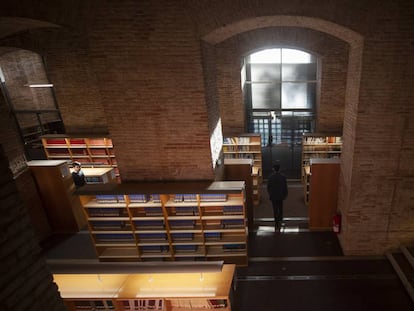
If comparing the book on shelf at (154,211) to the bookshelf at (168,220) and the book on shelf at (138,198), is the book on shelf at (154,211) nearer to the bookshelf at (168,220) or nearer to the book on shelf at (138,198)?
the bookshelf at (168,220)

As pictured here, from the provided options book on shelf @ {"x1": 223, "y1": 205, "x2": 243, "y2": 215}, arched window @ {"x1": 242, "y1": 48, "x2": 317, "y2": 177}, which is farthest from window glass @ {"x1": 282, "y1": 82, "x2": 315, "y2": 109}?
book on shelf @ {"x1": 223, "y1": 205, "x2": 243, "y2": 215}

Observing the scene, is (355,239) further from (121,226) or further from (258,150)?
(121,226)


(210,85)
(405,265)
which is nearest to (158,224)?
(210,85)

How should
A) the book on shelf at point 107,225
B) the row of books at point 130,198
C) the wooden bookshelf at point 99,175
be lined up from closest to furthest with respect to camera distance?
the row of books at point 130,198
the book on shelf at point 107,225
the wooden bookshelf at point 99,175

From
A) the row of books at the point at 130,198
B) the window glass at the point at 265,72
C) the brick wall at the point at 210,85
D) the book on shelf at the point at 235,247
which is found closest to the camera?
the brick wall at the point at 210,85

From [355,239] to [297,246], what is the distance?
1145 mm

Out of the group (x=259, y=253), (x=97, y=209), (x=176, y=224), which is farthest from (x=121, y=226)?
(x=259, y=253)

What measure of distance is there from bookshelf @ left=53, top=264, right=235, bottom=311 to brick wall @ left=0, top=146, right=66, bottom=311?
1.92 meters

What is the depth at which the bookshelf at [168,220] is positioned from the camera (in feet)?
15.8

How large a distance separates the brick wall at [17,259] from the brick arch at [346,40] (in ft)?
11.6

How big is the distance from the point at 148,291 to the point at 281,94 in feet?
24.8

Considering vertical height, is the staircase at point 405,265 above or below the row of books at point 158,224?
below

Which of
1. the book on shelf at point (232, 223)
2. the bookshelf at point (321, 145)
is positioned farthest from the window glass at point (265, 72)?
the book on shelf at point (232, 223)

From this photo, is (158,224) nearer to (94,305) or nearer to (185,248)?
(185,248)
